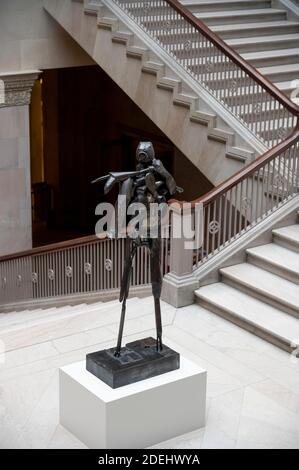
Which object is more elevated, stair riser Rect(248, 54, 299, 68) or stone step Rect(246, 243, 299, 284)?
stair riser Rect(248, 54, 299, 68)

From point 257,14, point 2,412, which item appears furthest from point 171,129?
point 2,412

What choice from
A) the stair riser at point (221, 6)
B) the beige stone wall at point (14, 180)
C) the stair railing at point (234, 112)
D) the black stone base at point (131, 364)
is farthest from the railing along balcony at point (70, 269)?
the stair riser at point (221, 6)

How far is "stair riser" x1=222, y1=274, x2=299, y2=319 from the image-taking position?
998 cm

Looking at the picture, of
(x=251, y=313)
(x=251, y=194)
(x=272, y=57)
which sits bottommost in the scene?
(x=251, y=313)

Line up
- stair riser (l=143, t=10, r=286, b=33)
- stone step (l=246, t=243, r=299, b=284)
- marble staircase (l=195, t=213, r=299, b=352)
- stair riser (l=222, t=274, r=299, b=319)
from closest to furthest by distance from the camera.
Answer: marble staircase (l=195, t=213, r=299, b=352) < stair riser (l=222, t=274, r=299, b=319) < stone step (l=246, t=243, r=299, b=284) < stair riser (l=143, t=10, r=286, b=33)

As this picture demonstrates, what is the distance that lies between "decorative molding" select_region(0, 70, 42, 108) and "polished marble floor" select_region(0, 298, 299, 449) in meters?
5.33

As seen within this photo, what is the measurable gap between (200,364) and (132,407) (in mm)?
1792

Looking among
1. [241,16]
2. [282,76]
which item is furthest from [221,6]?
[282,76]

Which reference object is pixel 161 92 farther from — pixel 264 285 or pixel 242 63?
pixel 264 285

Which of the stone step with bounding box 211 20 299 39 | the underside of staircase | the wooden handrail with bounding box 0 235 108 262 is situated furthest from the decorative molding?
the stone step with bounding box 211 20 299 39

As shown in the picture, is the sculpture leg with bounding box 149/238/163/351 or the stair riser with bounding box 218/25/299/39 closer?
the sculpture leg with bounding box 149/238/163/351

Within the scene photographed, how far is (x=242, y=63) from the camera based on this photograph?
1197cm

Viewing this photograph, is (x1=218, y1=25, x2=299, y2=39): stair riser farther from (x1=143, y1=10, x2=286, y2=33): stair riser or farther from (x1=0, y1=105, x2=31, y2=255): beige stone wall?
(x1=0, y1=105, x2=31, y2=255): beige stone wall

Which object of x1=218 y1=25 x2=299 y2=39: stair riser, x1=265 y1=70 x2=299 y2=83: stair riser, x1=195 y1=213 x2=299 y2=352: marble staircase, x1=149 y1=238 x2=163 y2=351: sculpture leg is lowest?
x1=195 y1=213 x2=299 y2=352: marble staircase
